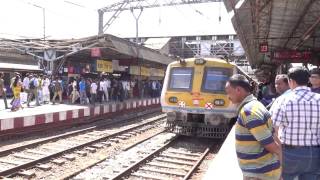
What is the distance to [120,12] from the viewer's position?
122ft

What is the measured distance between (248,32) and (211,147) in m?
6.57

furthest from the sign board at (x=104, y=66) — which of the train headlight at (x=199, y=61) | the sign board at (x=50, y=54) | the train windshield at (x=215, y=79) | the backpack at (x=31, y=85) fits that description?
the train windshield at (x=215, y=79)

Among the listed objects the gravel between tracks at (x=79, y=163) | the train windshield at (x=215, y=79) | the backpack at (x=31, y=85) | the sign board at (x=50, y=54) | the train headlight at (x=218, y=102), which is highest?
the sign board at (x=50, y=54)

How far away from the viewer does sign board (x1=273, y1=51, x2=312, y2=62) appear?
17.6m

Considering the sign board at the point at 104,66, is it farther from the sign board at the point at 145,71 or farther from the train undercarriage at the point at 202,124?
the train undercarriage at the point at 202,124

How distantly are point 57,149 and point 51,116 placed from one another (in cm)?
444

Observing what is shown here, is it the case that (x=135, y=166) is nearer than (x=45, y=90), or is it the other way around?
(x=135, y=166)

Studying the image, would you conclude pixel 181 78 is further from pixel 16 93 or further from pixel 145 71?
pixel 145 71

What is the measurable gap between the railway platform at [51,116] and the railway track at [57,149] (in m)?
1.46

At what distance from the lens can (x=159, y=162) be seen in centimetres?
1012

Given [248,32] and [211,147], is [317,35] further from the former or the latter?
[211,147]

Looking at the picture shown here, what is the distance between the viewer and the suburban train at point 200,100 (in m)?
12.6

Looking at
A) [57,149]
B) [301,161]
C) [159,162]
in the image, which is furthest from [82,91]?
[301,161]

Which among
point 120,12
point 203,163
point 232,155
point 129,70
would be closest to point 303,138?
point 232,155
